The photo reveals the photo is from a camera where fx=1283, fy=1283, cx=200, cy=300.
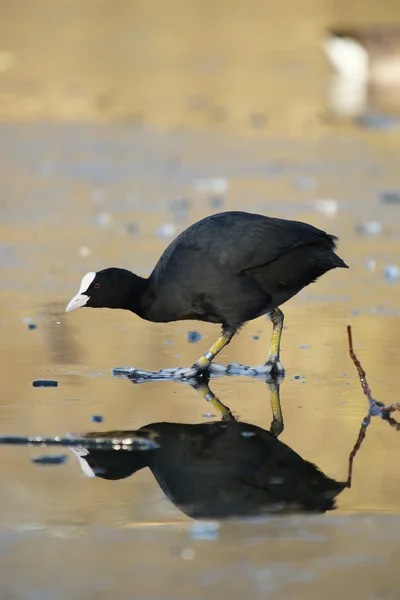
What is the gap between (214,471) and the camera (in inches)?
179

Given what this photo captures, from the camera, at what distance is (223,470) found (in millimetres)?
4547

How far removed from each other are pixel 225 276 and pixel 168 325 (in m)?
1.34

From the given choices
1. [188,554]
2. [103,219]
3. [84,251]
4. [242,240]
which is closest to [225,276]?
[242,240]

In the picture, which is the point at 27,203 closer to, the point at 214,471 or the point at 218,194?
the point at 218,194

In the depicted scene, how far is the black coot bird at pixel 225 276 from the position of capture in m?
6.04

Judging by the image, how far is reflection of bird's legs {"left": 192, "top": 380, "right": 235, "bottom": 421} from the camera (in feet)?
17.6

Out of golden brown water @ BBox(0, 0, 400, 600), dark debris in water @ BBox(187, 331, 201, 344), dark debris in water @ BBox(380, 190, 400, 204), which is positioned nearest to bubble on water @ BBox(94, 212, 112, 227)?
golden brown water @ BBox(0, 0, 400, 600)

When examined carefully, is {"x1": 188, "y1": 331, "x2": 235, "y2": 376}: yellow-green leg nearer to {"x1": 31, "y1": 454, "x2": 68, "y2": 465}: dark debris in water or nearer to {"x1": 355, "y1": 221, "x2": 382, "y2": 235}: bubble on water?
{"x1": 31, "y1": 454, "x2": 68, "y2": 465}: dark debris in water

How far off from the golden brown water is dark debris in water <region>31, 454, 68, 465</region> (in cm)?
5

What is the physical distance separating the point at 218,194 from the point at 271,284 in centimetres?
554

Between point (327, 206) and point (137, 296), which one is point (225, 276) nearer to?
point (137, 296)

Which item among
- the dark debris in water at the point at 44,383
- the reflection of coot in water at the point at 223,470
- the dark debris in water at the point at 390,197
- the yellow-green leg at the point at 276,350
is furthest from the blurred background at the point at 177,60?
the reflection of coot in water at the point at 223,470

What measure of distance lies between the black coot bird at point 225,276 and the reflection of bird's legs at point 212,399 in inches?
4.7

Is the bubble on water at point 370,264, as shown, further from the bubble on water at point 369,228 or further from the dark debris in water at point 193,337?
the dark debris in water at point 193,337
